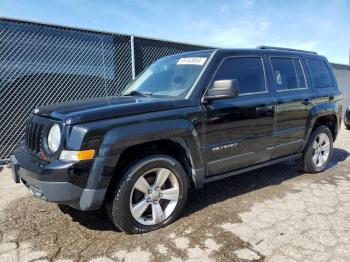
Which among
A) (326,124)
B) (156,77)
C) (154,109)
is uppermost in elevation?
(156,77)

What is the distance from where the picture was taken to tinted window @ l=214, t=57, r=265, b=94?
399cm

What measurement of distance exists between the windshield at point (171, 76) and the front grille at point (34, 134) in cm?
129

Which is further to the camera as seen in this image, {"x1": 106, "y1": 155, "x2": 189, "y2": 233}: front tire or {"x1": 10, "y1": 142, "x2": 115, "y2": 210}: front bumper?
{"x1": 106, "y1": 155, "x2": 189, "y2": 233}: front tire

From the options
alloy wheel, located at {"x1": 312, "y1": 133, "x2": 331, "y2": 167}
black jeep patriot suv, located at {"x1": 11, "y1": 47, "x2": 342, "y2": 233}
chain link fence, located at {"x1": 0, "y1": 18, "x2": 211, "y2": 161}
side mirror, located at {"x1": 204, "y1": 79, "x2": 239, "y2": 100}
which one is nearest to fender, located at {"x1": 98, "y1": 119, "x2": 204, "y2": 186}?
black jeep patriot suv, located at {"x1": 11, "y1": 47, "x2": 342, "y2": 233}

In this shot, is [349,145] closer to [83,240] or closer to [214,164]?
[214,164]

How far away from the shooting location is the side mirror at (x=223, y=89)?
3.53m

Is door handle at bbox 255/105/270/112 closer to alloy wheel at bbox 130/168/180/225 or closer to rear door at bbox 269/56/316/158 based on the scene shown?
rear door at bbox 269/56/316/158

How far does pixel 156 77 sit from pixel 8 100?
10.6 feet

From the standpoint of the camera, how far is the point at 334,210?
3938 mm

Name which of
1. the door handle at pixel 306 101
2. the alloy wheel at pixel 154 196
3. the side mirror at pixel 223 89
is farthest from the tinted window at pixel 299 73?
the alloy wheel at pixel 154 196

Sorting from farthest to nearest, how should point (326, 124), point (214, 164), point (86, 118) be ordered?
point (326, 124)
point (214, 164)
point (86, 118)

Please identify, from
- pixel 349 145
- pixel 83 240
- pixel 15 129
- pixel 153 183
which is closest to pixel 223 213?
pixel 153 183

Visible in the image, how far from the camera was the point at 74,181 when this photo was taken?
115 inches

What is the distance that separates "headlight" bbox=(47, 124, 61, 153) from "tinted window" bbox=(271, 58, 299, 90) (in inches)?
115
